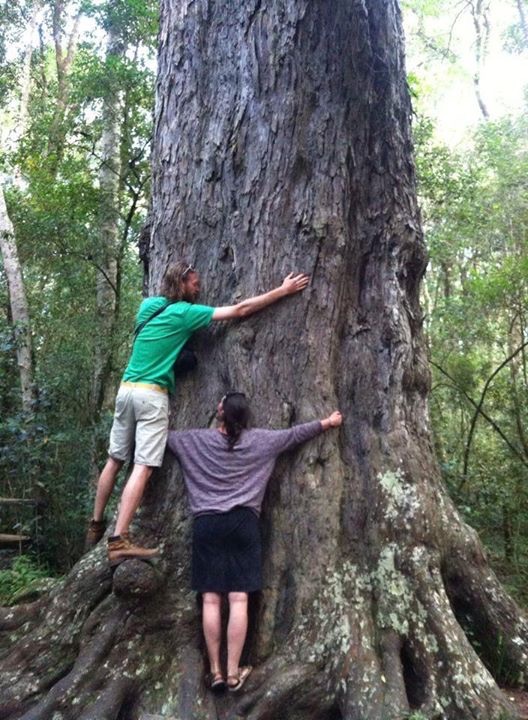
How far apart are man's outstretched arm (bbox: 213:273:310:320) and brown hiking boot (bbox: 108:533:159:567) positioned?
1.57m

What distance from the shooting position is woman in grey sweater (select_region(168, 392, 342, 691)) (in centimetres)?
371

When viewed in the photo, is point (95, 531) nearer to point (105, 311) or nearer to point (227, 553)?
point (227, 553)

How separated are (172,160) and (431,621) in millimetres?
3789

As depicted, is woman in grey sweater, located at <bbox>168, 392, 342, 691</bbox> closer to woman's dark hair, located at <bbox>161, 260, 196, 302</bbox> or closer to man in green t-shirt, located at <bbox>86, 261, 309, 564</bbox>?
man in green t-shirt, located at <bbox>86, 261, 309, 564</bbox>

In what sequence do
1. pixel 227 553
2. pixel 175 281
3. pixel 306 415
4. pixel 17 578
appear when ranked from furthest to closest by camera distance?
pixel 17 578
pixel 175 281
pixel 306 415
pixel 227 553

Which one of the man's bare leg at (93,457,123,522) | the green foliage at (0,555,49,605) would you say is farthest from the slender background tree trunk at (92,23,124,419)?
the man's bare leg at (93,457,123,522)

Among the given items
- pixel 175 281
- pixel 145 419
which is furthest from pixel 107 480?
pixel 175 281

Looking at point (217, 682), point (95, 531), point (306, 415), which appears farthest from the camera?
point (95, 531)

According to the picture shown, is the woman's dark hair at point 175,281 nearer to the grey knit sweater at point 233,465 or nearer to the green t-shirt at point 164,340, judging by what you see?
the green t-shirt at point 164,340

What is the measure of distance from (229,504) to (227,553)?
0.29 metres

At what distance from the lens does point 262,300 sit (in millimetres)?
4273

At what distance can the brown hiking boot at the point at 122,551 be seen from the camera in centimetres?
391

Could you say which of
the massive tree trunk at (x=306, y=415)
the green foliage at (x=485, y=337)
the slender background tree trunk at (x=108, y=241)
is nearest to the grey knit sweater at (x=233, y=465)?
the massive tree trunk at (x=306, y=415)

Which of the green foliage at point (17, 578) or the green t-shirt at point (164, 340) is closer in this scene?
the green t-shirt at point (164, 340)
